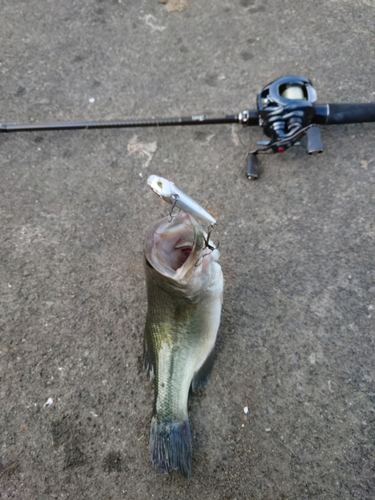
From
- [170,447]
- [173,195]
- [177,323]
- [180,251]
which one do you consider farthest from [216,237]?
[170,447]

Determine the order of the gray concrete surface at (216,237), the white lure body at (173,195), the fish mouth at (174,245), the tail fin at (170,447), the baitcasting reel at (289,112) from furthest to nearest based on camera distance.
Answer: the baitcasting reel at (289,112)
the gray concrete surface at (216,237)
the tail fin at (170,447)
the fish mouth at (174,245)
the white lure body at (173,195)

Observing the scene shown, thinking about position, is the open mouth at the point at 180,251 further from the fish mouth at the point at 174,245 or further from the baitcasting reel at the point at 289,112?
the baitcasting reel at the point at 289,112

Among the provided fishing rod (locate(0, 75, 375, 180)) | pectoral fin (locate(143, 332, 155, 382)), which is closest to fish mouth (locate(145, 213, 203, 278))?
pectoral fin (locate(143, 332, 155, 382))

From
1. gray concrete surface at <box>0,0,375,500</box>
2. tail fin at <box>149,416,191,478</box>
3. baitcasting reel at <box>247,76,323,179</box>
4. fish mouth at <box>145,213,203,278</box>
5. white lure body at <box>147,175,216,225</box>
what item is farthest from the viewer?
baitcasting reel at <box>247,76,323,179</box>

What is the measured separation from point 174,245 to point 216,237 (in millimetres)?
701

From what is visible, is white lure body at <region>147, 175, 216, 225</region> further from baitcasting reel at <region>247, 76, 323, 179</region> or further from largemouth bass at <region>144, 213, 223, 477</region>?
baitcasting reel at <region>247, 76, 323, 179</region>

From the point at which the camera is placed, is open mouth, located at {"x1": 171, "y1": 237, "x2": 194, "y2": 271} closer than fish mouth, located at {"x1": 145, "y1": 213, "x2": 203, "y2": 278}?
No

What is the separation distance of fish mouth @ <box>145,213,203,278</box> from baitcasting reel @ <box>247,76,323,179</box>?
1.10 m

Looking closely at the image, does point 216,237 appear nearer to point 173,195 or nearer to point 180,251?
point 180,251

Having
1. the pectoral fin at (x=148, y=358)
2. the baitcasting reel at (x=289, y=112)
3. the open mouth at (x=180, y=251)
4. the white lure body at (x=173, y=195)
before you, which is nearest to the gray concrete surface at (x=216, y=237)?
the pectoral fin at (x=148, y=358)

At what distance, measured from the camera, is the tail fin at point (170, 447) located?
1.96 metres

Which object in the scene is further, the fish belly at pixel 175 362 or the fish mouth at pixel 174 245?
the fish belly at pixel 175 362

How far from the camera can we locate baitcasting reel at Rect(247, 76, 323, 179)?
251 centimetres

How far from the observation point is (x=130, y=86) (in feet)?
11.0
